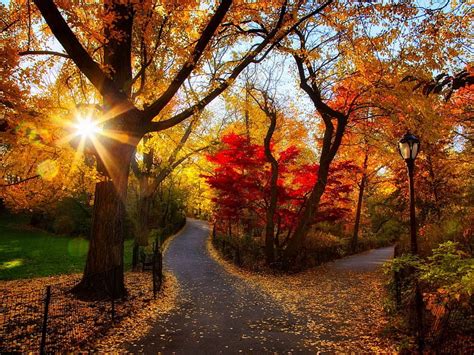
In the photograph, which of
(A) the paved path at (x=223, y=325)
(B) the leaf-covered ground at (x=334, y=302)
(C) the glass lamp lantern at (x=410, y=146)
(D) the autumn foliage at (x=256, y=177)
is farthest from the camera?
(D) the autumn foliage at (x=256, y=177)

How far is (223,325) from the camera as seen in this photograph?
7512 mm

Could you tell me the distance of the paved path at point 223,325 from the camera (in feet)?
20.3

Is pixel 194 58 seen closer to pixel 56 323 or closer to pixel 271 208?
pixel 56 323

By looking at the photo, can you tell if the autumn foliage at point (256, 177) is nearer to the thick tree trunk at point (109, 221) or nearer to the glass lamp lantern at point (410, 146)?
the thick tree trunk at point (109, 221)

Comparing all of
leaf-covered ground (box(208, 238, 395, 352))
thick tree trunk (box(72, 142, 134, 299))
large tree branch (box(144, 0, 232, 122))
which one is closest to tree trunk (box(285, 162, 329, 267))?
leaf-covered ground (box(208, 238, 395, 352))

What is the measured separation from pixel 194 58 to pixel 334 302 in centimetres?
730

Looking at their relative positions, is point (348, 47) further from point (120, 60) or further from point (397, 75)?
point (120, 60)

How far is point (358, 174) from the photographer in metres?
24.2

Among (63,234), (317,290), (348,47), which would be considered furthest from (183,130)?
(63,234)

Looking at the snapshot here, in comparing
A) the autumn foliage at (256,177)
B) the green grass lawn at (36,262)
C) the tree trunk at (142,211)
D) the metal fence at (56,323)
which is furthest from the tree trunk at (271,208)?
the tree trunk at (142,211)

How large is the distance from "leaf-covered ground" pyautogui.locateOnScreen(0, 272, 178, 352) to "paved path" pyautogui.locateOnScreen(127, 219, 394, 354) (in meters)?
0.46

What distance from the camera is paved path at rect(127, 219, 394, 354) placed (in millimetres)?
6188

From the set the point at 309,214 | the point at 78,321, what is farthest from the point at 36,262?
the point at 309,214

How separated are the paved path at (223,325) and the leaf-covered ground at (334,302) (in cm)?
41
